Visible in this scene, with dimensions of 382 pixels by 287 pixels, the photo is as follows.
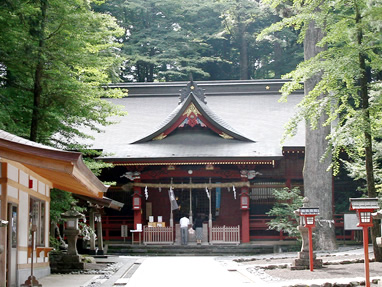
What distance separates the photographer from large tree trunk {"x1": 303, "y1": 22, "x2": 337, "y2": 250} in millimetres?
24344

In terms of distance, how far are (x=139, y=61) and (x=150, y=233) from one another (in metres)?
20.3

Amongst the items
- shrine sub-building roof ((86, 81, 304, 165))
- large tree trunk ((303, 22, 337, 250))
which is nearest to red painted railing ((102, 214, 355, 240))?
large tree trunk ((303, 22, 337, 250))

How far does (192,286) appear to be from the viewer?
41.3 feet

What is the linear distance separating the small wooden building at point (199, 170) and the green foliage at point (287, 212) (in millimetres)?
1123

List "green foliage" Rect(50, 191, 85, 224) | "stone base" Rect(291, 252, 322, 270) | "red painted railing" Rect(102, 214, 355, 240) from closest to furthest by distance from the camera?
"stone base" Rect(291, 252, 322, 270) → "green foliage" Rect(50, 191, 85, 224) → "red painted railing" Rect(102, 214, 355, 240)

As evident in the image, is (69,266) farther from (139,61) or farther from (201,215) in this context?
(139,61)

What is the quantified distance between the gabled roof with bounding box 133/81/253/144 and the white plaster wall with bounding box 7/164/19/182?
15.1 m

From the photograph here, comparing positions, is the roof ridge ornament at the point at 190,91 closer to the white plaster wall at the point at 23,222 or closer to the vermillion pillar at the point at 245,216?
the vermillion pillar at the point at 245,216

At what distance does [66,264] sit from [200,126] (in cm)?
1258

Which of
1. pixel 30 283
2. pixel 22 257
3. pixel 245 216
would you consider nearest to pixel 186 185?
pixel 245 216

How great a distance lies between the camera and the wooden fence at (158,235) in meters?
25.2

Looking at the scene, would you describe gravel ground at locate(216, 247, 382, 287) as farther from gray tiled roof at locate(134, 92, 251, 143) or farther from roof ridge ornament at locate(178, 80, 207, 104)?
roof ridge ornament at locate(178, 80, 207, 104)

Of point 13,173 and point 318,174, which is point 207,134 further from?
point 13,173

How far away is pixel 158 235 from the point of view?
25.4m
